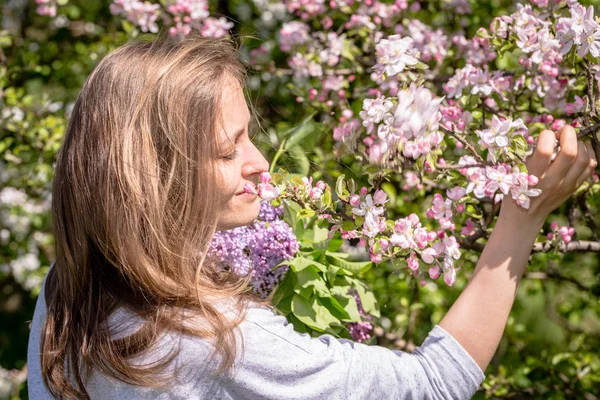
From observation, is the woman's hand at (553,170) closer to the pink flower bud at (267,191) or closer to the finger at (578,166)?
the finger at (578,166)

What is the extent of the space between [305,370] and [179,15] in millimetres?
1688

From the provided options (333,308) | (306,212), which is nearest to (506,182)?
(306,212)

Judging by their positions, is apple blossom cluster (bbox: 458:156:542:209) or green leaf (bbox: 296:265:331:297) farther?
green leaf (bbox: 296:265:331:297)

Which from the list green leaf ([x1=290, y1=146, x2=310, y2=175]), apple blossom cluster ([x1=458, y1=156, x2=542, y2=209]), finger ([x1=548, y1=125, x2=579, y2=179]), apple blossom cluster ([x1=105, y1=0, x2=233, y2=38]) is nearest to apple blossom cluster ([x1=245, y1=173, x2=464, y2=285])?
apple blossom cluster ([x1=458, y1=156, x2=542, y2=209])

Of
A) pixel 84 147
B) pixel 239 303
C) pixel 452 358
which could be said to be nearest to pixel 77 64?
pixel 84 147

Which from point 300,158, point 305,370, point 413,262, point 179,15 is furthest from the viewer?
point 179,15

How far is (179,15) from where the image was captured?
255cm

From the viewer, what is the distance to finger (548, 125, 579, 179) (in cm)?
121

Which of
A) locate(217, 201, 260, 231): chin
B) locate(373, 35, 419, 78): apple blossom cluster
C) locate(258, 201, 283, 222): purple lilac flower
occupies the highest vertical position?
locate(373, 35, 419, 78): apple blossom cluster

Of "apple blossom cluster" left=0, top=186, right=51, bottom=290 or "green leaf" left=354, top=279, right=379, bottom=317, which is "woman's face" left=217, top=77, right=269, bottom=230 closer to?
"green leaf" left=354, top=279, right=379, bottom=317

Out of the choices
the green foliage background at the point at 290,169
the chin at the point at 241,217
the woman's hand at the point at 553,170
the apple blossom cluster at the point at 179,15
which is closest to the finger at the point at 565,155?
the woman's hand at the point at 553,170

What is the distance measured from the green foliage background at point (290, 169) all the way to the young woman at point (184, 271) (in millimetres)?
256

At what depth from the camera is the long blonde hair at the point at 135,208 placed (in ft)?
4.26

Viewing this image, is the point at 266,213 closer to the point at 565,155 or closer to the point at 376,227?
the point at 376,227
